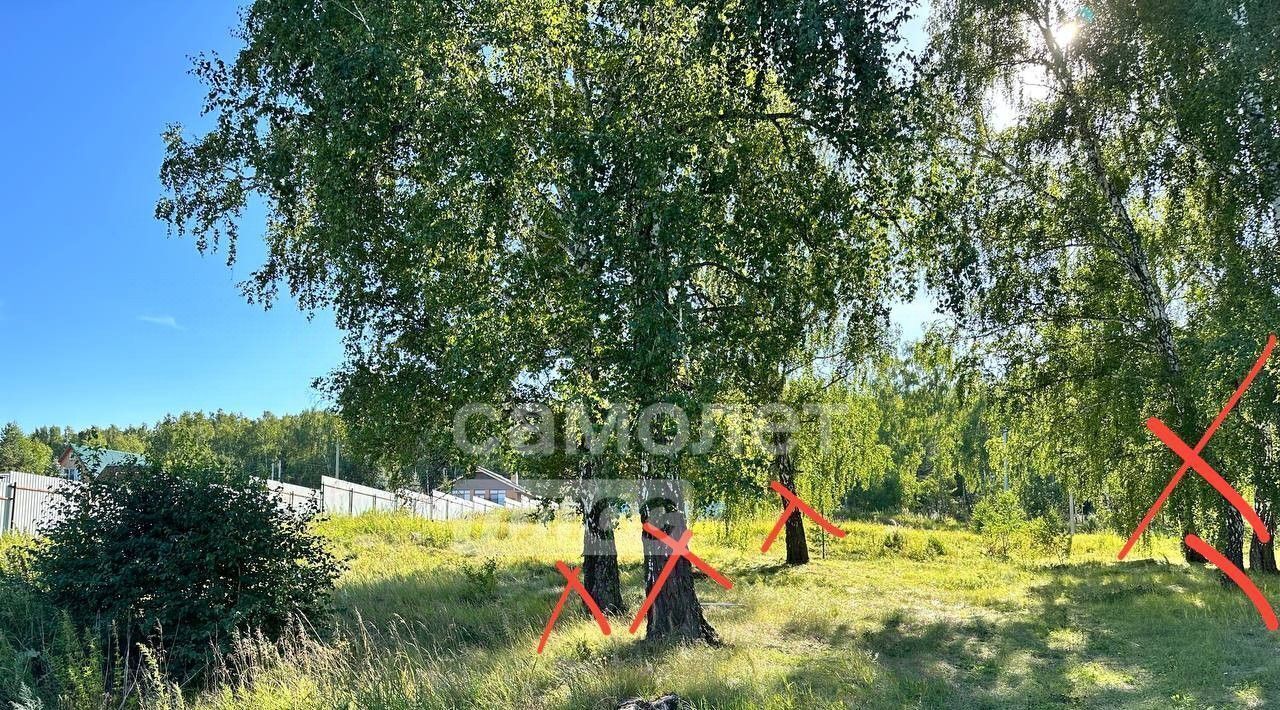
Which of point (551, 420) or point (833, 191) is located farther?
point (551, 420)

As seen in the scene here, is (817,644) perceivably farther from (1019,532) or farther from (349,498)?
(349,498)

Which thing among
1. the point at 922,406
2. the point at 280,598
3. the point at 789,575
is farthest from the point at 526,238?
the point at 922,406

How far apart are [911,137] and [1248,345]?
4436 millimetres

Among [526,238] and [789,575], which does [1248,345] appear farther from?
[789,575]

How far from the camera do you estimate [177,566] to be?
295 inches

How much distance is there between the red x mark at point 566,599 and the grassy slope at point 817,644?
19cm

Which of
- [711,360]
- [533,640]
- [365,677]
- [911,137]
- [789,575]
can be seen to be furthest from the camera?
[789,575]

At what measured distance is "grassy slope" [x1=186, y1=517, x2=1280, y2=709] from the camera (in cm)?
592

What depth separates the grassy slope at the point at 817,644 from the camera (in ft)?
19.4

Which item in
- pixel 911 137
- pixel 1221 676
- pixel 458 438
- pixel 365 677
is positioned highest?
pixel 911 137

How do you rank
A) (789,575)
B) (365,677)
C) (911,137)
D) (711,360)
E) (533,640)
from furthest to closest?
(789,575) → (533,640) → (911,137) → (711,360) → (365,677)

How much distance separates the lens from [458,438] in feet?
29.3

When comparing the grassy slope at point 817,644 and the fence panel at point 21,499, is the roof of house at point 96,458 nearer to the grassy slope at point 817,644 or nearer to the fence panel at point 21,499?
the grassy slope at point 817,644

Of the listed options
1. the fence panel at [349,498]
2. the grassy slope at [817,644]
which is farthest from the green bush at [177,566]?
the fence panel at [349,498]
